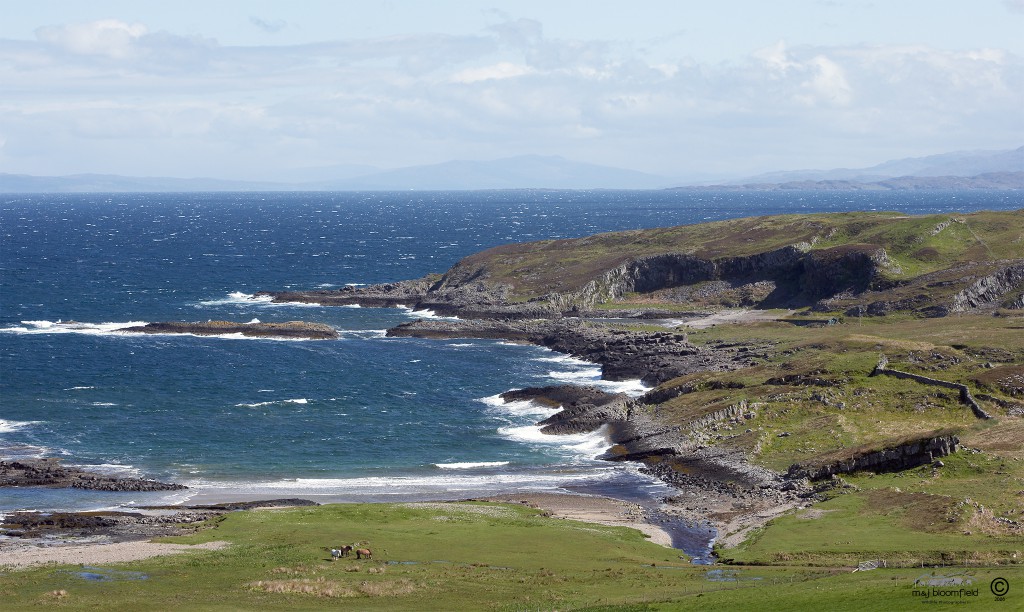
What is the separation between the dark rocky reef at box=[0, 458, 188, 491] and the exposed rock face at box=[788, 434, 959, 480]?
134 ft

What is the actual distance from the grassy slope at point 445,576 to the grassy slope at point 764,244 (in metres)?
93.5

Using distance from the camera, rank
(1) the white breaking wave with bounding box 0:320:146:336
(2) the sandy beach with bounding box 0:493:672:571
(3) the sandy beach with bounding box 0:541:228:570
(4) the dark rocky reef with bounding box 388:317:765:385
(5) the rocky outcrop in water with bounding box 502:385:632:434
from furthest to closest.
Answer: (1) the white breaking wave with bounding box 0:320:146:336
(4) the dark rocky reef with bounding box 388:317:765:385
(5) the rocky outcrop in water with bounding box 502:385:632:434
(2) the sandy beach with bounding box 0:493:672:571
(3) the sandy beach with bounding box 0:541:228:570

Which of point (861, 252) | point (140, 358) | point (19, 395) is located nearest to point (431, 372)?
Answer: point (140, 358)

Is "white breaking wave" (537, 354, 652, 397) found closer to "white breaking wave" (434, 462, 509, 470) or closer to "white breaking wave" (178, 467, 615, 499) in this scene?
"white breaking wave" (434, 462, 509, 470)

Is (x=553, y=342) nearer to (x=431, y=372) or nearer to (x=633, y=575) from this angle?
(x=431, y=372)

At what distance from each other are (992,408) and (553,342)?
187 ft

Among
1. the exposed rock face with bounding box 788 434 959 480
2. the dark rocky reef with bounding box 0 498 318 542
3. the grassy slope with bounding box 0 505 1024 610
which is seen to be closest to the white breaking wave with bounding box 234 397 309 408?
the dark rocky reef with bounding box 0 498 318 542

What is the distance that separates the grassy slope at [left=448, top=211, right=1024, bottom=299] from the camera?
14425cm

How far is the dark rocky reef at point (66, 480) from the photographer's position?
2724 inches

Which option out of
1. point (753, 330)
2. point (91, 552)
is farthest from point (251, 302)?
point (91, 552)

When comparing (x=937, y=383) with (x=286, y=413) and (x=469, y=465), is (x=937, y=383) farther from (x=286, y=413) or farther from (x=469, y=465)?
(x=286, y=413)

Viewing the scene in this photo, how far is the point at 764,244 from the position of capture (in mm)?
158375

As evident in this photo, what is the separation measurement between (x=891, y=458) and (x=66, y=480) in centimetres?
5226

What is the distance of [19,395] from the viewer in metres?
96.9
